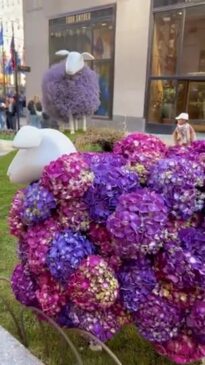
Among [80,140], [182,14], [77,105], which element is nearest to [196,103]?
[182,14]

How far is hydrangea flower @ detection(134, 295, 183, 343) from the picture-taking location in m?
1.80

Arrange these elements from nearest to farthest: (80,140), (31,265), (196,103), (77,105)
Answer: (31,265) → (80,140) → (77,105) → (196,103)

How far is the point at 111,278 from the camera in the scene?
1.81m

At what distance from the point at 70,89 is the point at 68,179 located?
8624 mm

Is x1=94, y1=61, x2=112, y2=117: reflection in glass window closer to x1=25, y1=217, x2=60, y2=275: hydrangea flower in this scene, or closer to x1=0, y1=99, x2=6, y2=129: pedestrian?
x1=0, y1=99, x2=6, y2=129: pedestrian

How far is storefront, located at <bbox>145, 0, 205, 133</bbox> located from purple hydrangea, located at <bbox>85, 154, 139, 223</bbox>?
620 inches

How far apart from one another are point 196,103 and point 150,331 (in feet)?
54.1

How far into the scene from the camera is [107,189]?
1.87 metres

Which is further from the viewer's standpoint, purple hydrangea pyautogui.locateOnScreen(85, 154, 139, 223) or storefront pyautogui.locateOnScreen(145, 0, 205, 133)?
storefront pyautogui.locateOnScreen(145, 0, 205, 133)

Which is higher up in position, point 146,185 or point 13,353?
point 146,185

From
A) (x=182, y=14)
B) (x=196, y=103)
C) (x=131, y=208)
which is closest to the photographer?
(x=131, y=208)

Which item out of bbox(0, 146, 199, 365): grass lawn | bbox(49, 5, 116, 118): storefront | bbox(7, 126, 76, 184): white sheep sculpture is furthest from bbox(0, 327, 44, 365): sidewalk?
bbox(49, 5, 116, 118): storefront

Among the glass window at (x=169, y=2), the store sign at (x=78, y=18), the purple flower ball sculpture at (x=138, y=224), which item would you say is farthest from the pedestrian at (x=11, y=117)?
the purple flower ball sculpture at (x=138, y=224)

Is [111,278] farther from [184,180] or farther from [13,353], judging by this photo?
[13,353]
